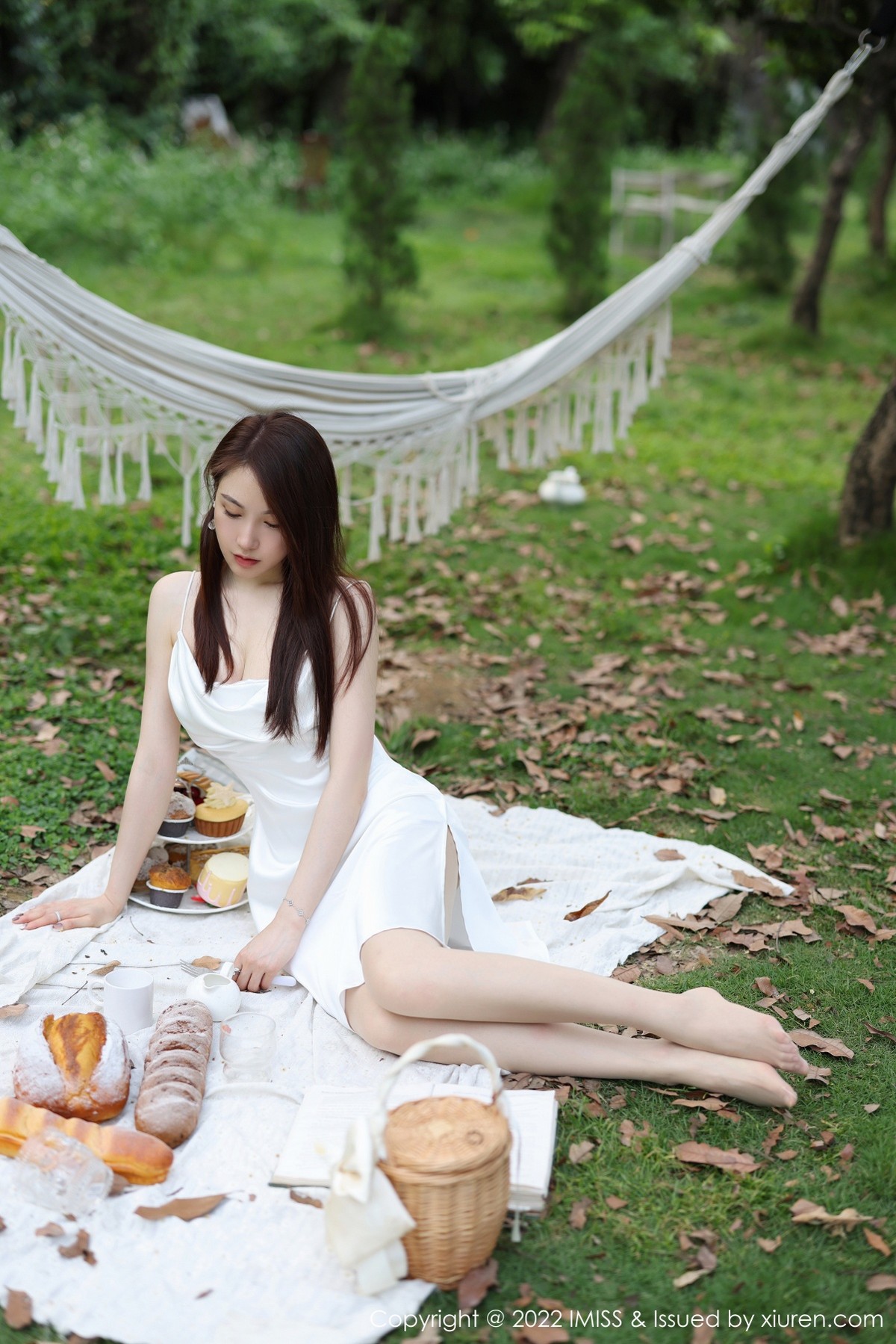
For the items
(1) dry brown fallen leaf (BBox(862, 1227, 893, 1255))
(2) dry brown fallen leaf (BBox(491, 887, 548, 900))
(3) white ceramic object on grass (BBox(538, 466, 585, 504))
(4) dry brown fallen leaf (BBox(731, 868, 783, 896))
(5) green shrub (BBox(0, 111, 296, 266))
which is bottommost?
(2) dry brown fallen leaf (BBox(491, 887, 548, 900))

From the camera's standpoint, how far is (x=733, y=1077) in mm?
2021

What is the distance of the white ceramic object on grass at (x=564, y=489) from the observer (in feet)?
17.3

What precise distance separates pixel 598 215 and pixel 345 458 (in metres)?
4.82

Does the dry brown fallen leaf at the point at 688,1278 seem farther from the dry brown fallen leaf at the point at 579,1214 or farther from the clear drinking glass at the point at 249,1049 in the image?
the clear drinking glass at the point at 249,1049

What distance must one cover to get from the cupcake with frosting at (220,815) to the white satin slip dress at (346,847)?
0.26 meters

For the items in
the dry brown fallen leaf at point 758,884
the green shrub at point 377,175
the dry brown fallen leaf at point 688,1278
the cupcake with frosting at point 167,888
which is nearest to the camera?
the dry brown fallen leaf at point 688,1278

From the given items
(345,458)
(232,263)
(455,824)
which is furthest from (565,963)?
(232,263)

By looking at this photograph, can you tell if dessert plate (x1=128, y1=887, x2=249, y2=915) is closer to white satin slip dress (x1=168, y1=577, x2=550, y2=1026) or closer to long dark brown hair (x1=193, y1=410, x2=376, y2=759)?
→ white satin slip dress (x1=168, y1=577, x2=550, y2=1026)

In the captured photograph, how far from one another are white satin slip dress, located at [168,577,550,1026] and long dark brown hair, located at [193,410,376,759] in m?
0.03

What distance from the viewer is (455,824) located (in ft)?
7.78

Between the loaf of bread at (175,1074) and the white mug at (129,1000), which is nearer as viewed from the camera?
the loaf of bread at (175,1074)

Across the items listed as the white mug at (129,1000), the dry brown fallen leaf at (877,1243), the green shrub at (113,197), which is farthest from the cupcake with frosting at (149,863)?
the green shrub at (113,197)

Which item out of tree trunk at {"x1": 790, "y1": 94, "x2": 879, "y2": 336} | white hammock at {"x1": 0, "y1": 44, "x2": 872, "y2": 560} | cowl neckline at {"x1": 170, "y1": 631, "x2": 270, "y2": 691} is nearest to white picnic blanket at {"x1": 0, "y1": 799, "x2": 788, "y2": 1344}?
cowl neckline at {"x1": 170, "y1": 631, "x2": 270, "y2": 691}

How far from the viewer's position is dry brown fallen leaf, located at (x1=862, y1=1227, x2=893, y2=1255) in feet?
5.85
